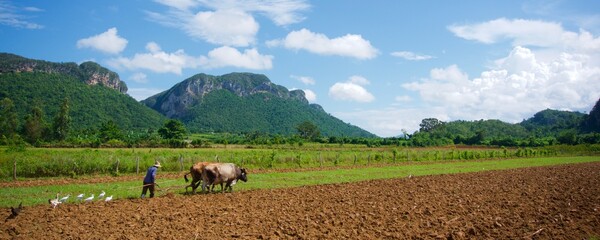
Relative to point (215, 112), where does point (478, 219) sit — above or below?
below

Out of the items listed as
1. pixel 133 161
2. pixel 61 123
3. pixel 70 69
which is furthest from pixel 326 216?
pixel 70 69

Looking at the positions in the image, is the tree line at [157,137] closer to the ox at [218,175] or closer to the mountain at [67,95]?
the mountain at [67,95]

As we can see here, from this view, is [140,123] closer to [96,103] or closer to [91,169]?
[96,103]

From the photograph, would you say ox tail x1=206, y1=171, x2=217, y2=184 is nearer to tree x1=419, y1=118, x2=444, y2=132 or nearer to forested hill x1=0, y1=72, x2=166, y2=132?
forested hill x1=0, y1=72, x2=166, y2=132

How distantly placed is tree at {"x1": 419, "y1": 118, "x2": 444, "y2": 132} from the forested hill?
100648 mm

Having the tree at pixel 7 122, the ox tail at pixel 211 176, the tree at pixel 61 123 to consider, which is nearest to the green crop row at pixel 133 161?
the ox tail at pixel 211 176

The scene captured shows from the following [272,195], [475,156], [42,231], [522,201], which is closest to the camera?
[42,231]

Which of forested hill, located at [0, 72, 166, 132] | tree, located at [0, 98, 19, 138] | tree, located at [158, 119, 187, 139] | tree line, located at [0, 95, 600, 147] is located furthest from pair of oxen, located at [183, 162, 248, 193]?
forested hill, located at [0, 72, 166, 132]

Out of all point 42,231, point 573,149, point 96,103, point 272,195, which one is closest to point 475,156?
point 573,149

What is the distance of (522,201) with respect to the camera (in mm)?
17781

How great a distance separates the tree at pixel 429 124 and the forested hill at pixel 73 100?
330 ft

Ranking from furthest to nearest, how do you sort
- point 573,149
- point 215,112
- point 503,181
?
point 215,112 < point 573,149 < point 503,181

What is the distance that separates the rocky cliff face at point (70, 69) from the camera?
131 metres

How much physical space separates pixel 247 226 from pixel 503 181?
19705 millimetres
